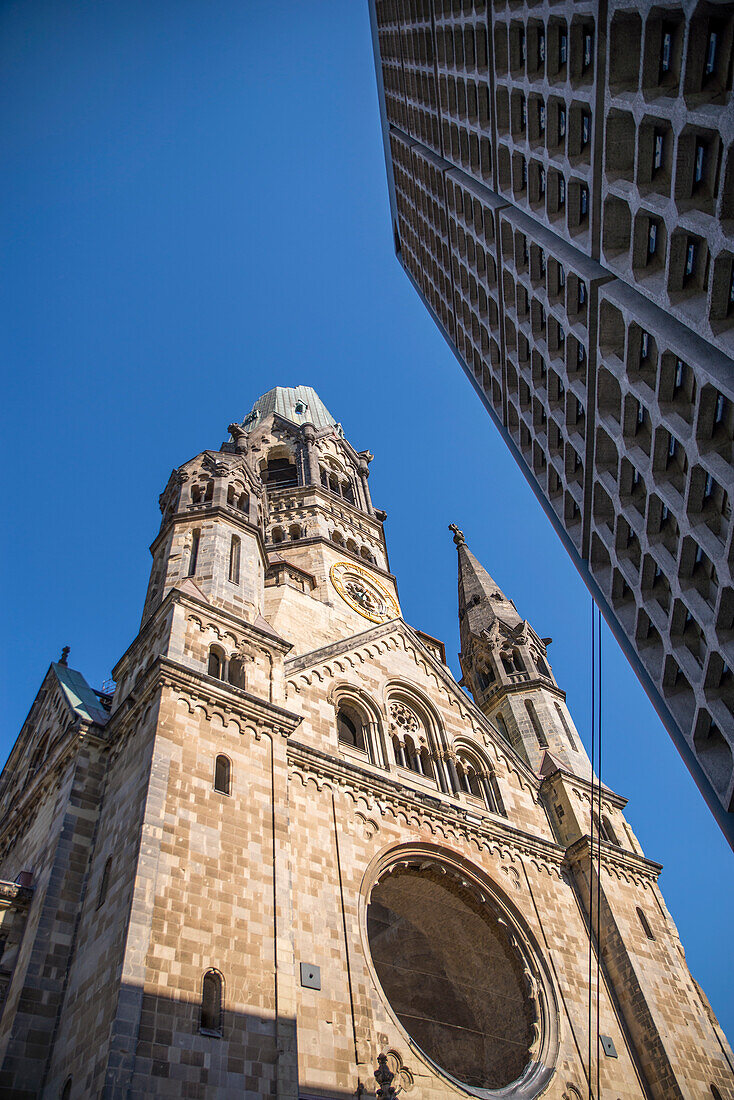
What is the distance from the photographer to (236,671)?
691 inches

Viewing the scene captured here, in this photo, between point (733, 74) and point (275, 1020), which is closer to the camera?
point (733, 74)

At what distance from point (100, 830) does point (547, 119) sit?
14745 millimetres

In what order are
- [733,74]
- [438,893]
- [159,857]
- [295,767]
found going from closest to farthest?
[733,74]
[159,857]
[295,767]
[438,893]

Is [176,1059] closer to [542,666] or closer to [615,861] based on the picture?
[615,861]

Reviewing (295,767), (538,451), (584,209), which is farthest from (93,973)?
(584,209)

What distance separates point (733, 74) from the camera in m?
6.95

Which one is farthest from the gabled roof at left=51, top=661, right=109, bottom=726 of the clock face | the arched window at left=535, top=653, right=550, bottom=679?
the arched window at left=535, top=653, right=550, bottom=679

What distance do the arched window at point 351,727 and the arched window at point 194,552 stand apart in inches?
227

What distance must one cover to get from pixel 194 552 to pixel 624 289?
48.1 feet

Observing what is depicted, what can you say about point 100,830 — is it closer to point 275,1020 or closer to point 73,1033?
point 73,1033

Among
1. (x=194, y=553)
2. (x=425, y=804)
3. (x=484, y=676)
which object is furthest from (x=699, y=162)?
(x=484, y=676)

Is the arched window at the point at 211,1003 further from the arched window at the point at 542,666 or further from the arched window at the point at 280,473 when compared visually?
the arched window at the point at 280,473

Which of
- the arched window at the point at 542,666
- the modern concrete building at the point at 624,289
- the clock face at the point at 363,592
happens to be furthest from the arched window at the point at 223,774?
the arched window at the point at 542,666

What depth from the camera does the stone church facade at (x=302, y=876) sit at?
37.0ft
